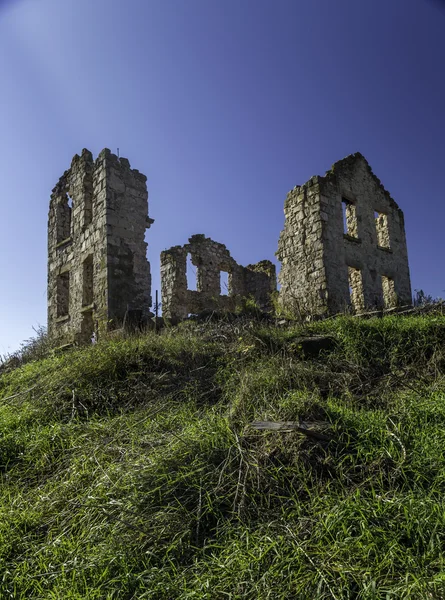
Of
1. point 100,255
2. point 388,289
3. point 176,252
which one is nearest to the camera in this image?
point 100,255

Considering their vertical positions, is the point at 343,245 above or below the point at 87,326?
above

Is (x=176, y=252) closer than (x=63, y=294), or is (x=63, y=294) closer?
(x=63, y=294)

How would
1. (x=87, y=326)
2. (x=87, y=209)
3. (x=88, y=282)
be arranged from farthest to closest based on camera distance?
(x=87, y=209) → (x=88, y=282) → (x=87, y=326)

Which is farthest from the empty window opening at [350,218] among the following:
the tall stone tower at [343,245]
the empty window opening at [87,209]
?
the empty window opening at [87,209]

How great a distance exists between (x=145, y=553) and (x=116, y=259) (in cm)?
791

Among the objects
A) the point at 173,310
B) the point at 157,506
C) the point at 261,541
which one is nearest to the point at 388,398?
the point at 261,541

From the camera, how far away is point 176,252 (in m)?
16.8

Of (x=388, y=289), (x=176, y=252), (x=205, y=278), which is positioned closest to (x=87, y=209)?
(x=176, y=252)

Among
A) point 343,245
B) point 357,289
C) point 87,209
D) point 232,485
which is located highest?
point 87,209

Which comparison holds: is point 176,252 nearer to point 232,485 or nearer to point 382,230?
point 382,230

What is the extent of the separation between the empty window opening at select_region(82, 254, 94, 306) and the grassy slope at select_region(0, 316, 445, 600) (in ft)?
18.9

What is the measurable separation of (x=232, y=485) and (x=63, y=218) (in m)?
11.1

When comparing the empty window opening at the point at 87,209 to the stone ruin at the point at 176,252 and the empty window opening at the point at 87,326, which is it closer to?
the stone ruin at the point at 176,252

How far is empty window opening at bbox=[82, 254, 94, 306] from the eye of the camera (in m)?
10.5
